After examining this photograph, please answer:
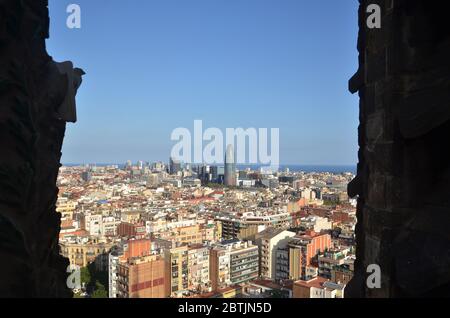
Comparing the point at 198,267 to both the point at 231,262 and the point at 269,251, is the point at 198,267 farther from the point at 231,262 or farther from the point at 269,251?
the point at 269,251

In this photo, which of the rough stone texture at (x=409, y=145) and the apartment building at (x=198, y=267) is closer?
the rough stone texture at (x=409, y=145)

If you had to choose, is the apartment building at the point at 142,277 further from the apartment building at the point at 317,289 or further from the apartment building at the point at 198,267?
the apartment building at the point at 317,289

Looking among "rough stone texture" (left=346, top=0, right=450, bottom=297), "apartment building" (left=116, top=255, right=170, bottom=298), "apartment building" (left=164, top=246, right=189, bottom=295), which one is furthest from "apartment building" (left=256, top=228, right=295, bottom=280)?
"rough stone texture" (left=346, top=0, right=450, bottom=297)

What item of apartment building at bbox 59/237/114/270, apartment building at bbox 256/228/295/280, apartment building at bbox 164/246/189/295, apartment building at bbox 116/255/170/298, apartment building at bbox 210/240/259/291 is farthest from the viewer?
apartment building at bbox 256/228/295/280

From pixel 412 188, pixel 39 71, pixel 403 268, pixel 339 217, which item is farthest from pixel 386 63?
pixel 339 217

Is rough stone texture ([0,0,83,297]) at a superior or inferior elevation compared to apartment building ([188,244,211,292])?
superior

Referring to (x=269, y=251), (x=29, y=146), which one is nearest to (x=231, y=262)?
(x=269, y=251)

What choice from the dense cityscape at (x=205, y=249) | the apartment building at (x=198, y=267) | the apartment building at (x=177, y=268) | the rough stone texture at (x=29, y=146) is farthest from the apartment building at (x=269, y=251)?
the rough stone texture at (x=29, y=146)

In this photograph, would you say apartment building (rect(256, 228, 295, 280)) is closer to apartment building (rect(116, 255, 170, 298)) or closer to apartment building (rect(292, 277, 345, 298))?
apartment building (rect(116, 255, 170, 298))
